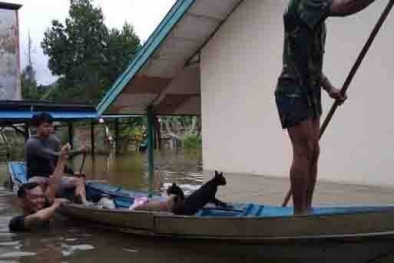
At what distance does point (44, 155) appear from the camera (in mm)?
7469

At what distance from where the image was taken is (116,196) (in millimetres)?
7688

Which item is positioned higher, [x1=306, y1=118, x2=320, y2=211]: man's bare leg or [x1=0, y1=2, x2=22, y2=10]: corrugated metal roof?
[x1=0, y1=2, x2=22, y2=10]: corrugated metal roof

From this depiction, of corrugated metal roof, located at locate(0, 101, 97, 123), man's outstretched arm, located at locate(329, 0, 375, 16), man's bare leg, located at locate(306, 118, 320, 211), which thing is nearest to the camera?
man's outstretched arm, located at locate(329, 0, 375, 16)

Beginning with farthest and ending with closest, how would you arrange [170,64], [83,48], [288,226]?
[83,48] < [170,64] < [288,226]

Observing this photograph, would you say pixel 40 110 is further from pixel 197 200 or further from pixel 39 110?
pixel 197 200

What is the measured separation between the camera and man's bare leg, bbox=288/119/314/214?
3992mm

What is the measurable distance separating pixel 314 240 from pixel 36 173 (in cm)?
519

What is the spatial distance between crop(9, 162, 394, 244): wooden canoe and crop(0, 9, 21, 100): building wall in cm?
1822

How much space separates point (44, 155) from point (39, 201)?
2.54 ft

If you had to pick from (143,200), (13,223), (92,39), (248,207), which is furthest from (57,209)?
(92,39)

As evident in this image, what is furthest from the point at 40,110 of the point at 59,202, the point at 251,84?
the point at 251,84

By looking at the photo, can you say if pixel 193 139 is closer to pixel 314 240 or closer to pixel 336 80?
pixel 336 80

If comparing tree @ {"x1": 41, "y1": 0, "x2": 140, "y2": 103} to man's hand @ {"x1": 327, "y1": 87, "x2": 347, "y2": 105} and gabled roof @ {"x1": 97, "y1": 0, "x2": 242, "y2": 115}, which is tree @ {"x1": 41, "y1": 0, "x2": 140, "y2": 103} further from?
man's hand @ {"x1": 327, "y1": 87, "x2": 347, "y2": 105}

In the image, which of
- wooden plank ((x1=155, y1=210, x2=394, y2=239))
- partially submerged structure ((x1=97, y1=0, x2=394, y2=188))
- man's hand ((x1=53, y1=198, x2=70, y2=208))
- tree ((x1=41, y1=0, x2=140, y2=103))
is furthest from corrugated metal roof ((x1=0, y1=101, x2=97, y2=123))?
tree ((x1=41, y1=0, x2=140, y2=103))
